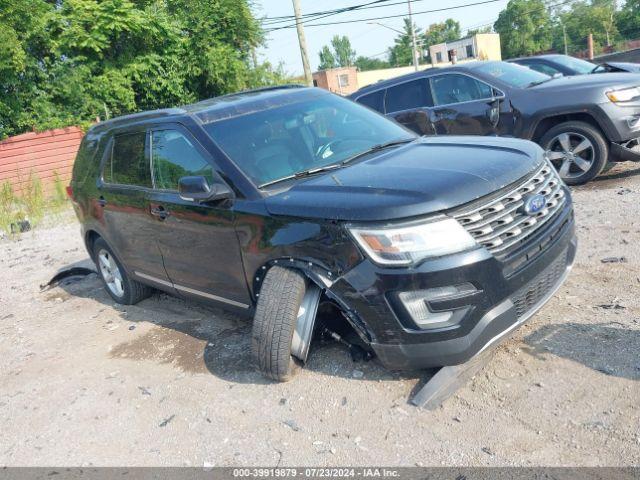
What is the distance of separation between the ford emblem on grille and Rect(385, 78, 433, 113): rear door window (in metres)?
Result: 5.19

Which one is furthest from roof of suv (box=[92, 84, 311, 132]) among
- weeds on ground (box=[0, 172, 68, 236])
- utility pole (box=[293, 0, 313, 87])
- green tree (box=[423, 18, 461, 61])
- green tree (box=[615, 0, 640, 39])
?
green tree (box=[423, 18, 461, 61])

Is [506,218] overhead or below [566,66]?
below

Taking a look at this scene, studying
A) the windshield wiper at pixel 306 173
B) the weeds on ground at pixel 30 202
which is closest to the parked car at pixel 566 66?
the windshield wiper at pixel 306 173

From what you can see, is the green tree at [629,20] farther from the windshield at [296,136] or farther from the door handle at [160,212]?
the door handle at [160,212]

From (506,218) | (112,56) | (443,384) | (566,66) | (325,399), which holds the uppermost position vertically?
(112,56)

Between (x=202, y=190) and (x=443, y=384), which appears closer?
(x=443, y=384)

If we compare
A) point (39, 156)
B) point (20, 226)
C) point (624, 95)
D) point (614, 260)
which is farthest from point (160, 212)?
point (39, 156)

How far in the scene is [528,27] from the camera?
274 ft

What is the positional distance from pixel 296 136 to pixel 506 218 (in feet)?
5.47

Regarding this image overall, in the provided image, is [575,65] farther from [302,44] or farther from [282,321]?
[302,44]

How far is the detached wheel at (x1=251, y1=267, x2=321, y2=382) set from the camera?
3.34 m

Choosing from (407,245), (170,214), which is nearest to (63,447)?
(170,214)

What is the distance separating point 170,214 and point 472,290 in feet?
7.79

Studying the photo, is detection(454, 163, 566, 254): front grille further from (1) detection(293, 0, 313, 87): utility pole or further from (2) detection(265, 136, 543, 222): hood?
(1) detection(293, 0, 313, 87): utility pole
